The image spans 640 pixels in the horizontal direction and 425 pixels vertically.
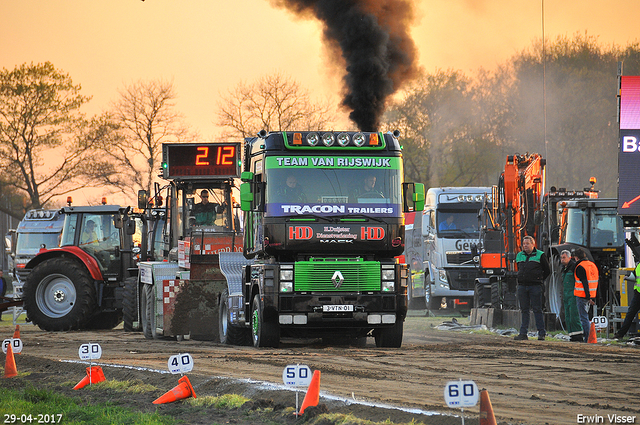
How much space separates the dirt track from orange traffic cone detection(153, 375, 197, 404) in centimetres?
117

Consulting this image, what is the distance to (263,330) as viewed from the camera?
50.9 feet

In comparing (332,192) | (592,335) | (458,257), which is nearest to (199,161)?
(332,192)

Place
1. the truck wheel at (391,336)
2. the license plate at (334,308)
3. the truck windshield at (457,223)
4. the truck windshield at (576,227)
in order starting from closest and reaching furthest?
the license plate at (334,308), the truck wheel at (391,336), the truck windshield at (576,227), the truck windshield at (457,223)

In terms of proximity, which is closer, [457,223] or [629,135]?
[629,135]

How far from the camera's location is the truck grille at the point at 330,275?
49.4 feet

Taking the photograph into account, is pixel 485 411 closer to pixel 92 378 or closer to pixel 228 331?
pixel 92 378

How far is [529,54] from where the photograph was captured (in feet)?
150

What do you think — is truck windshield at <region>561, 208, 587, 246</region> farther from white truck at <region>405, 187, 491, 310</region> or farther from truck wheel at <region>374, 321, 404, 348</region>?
white truck at <region>405, 187, 491, 310</region>

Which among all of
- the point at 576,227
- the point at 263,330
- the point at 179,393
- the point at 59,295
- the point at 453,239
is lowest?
the point at 179,393

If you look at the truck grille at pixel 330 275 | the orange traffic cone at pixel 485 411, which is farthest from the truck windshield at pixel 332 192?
the orange traffic cone at pixel 485 411

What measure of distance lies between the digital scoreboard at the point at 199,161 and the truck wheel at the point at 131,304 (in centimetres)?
375

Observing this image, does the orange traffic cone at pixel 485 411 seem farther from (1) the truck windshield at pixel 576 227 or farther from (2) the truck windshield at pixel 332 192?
(1) the truck windshield at pixel 576 227

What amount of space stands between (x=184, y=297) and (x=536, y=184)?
32.3 feet

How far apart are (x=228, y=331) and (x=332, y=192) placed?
12.4 ft
